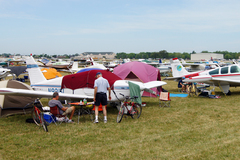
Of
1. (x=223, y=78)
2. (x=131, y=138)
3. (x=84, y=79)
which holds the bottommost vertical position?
(x=131, y=138)

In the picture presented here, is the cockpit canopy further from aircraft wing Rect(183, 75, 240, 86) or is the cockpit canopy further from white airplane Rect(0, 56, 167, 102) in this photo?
white airplane Rect(0, 56, 167, 102)

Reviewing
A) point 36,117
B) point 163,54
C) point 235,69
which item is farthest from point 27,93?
point 163,54

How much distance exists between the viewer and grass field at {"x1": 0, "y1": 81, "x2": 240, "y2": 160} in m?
4.09

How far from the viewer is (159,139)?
4.88 meters

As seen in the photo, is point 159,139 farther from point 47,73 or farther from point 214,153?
point 47,73

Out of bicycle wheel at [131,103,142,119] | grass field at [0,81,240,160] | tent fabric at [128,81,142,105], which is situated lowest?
grass field at [0,81,240,160]

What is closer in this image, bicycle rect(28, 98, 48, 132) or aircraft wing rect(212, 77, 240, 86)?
bicycle rect(28, 98, 48, 132)

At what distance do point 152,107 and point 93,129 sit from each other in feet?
11.9

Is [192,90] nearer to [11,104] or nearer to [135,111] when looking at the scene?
[135,111]

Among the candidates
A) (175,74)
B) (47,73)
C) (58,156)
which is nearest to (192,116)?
(58,156)

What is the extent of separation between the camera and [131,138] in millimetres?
5004

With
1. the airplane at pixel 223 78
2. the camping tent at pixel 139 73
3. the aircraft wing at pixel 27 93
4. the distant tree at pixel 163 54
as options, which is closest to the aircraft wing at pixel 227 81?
the airplane at pixel 223 78

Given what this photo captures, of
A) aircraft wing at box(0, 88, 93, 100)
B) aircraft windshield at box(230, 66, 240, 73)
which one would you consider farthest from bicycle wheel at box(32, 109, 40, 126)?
aircraft windshield at box(230, 66, 240, 73)

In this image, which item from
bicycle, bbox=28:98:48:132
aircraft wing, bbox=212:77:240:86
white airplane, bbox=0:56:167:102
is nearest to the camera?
bicycle, bbox=28:98:48:132
